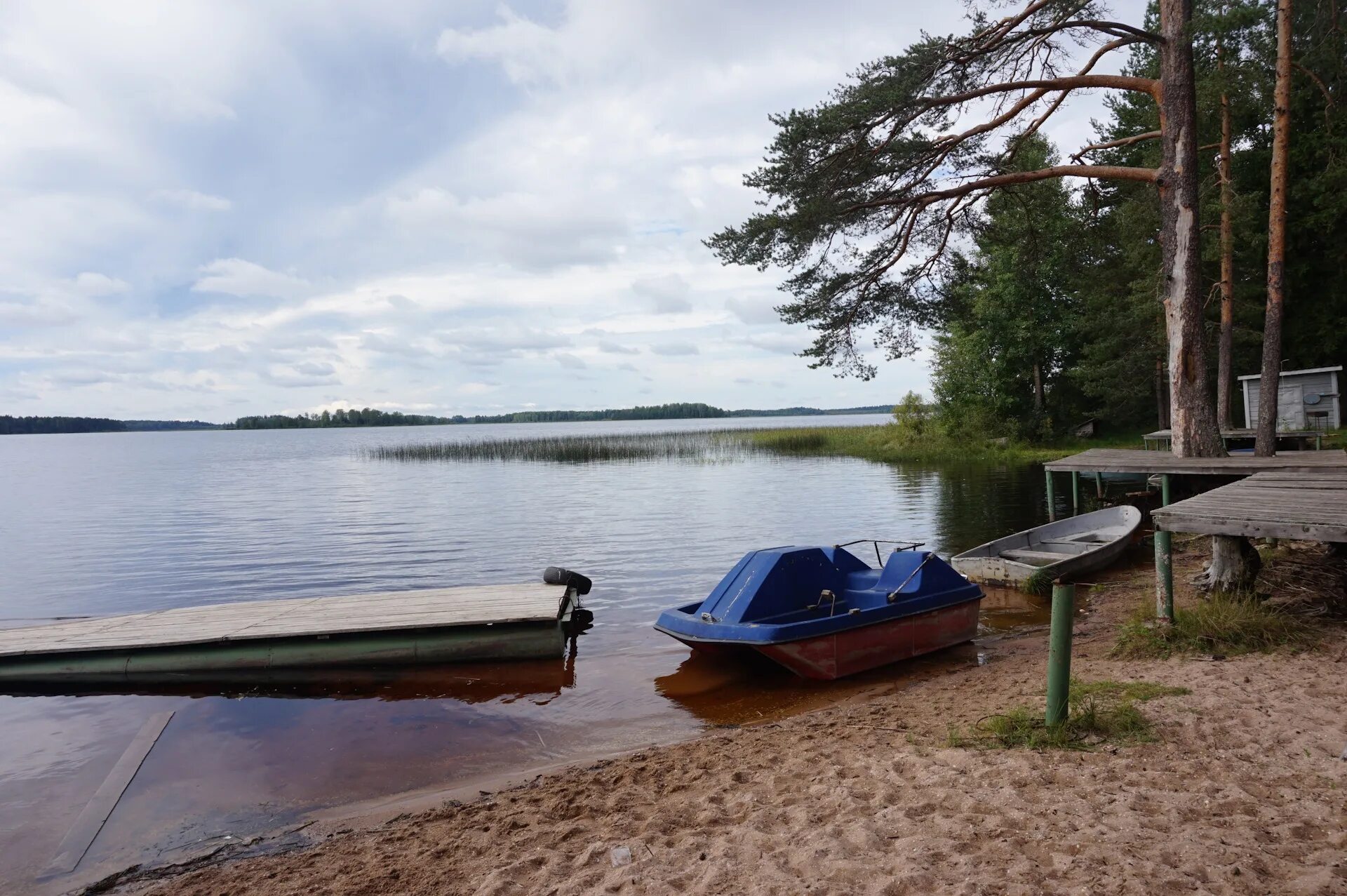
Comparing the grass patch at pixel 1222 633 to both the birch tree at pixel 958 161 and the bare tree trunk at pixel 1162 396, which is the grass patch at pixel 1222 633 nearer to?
the birch tree at pixel 958 161

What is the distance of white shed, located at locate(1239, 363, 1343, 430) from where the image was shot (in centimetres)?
2280

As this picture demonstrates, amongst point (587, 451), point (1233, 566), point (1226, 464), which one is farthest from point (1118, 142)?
point (587, 451)

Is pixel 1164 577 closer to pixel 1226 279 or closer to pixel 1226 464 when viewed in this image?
pixel 1226 464

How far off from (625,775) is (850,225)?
9.63 m

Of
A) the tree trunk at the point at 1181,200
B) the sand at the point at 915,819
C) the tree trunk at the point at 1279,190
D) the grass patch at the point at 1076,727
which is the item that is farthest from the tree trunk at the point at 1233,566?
the tree trunk at the point at 1279,190

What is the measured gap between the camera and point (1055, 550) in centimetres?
1312

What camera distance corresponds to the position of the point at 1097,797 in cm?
394

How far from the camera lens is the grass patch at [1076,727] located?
15.5 feet

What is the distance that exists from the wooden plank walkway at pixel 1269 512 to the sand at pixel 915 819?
1003 mm

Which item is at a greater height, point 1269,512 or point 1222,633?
point 1269,512

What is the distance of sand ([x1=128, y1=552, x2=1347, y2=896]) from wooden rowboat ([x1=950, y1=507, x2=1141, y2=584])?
5.58 meters

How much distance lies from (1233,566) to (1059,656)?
14.7ft

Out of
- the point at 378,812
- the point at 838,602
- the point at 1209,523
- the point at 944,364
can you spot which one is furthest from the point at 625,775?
the point at 944,364

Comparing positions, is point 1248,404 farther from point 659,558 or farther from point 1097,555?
point 659,558
